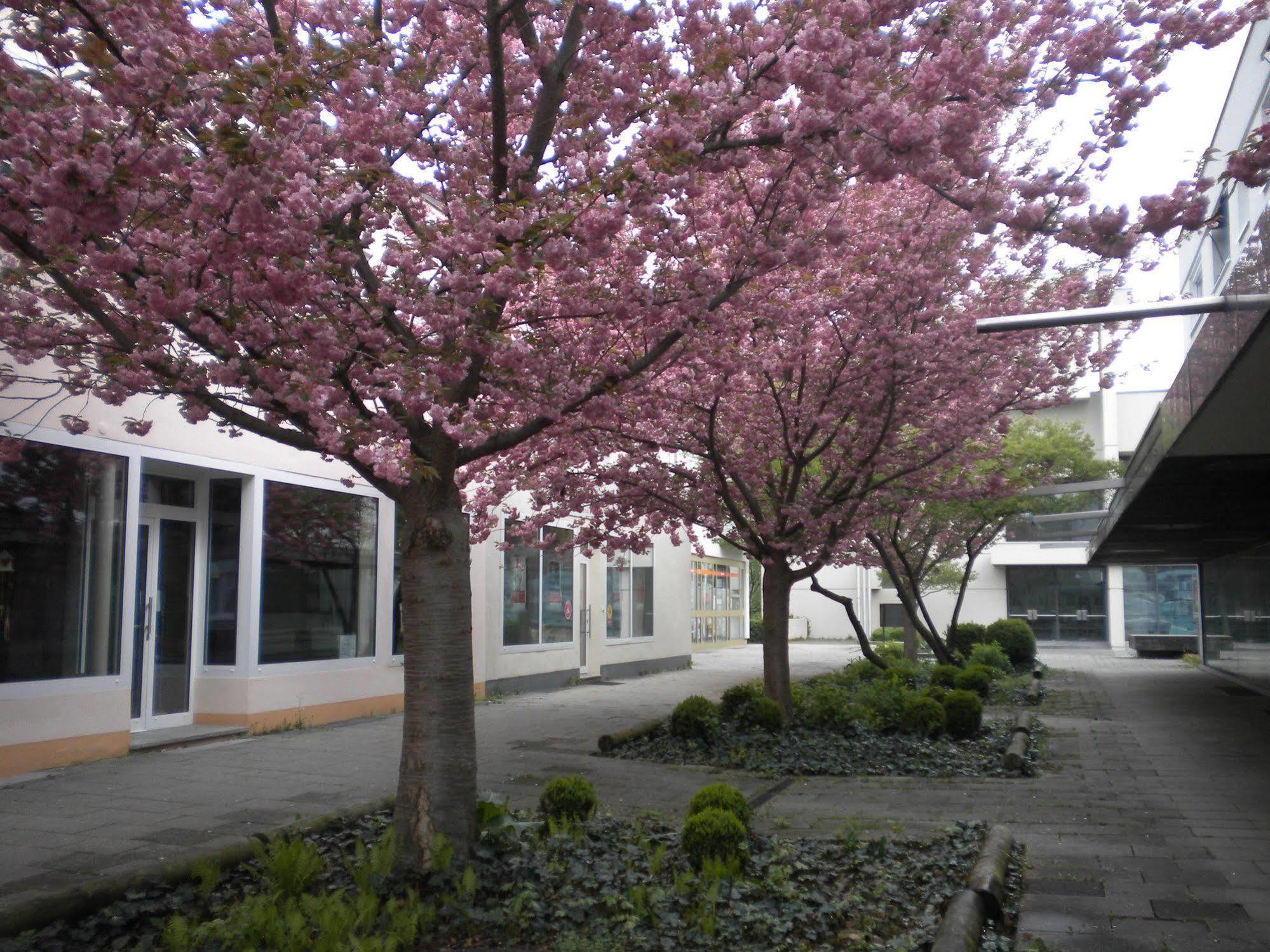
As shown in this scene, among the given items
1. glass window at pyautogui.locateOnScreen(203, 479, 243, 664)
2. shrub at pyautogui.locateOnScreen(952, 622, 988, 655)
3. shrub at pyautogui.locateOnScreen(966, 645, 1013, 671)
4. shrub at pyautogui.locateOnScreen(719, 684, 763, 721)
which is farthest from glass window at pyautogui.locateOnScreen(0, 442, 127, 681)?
shrub at pyautogui.locateOnScreen(952, 622, 988, 655)

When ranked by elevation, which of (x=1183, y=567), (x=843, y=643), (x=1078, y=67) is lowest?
(x=843, y=643)

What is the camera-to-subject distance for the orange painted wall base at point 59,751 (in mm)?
8969

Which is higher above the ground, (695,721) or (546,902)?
(695,721)

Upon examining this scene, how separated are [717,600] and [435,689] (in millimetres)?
29885

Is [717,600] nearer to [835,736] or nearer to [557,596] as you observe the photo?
[557,596]

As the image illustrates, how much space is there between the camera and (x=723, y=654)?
32.3m

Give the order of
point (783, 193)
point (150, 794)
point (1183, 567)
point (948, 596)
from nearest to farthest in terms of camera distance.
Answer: point (783, 193) < point (150, 794) < point (1183, 567) < point (948, 596)

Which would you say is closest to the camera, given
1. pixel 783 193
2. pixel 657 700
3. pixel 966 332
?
pixel 783 193

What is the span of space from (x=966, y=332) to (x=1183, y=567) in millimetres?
38210

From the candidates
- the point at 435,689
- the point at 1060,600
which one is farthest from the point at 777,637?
the point at 1060,600

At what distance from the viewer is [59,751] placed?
9.43 meters

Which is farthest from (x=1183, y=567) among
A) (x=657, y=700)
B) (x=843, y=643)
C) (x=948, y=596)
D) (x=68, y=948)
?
(x=68, y=948)

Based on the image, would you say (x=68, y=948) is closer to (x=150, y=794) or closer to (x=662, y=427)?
(x=150, y=794)

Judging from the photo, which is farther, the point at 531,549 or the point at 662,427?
the point at 531,549
